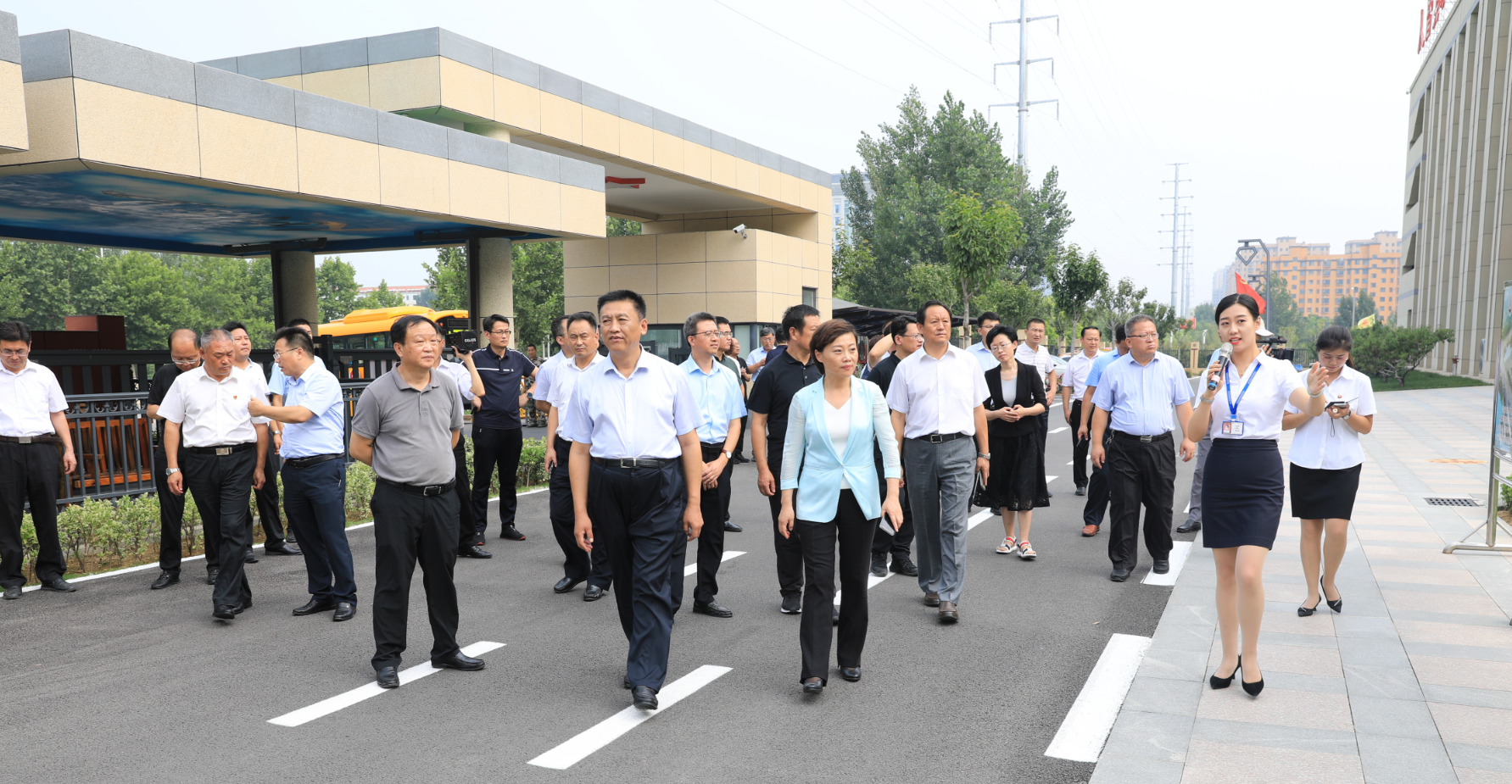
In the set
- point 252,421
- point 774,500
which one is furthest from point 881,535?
point 252,421

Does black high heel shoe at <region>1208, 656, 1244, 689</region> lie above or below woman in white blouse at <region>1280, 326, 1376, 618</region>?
below

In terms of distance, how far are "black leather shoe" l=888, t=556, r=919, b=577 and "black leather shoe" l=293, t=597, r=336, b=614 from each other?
3847 millimetres

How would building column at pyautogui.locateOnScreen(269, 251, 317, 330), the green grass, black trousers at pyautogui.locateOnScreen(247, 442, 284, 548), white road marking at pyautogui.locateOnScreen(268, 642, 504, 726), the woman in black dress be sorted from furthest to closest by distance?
1. the green grass
2. building column at pyautogui.locateOnScreen(269, 251, 317, 330)
3. black trousers at pyautogui.locateOnScreen(247, 442, 284, 548)
4. the woman in black dress
5. white road marking at pyautogui.locateOnScreen(268, 642, 504, 726)

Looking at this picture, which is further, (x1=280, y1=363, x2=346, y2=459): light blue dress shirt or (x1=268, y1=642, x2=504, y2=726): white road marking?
(x1=280, y1=363, x2=346, y2=459): light blue dress shirt

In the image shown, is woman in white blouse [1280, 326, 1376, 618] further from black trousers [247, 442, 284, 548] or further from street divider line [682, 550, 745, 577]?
black trousers [247, 442, 284, 548]

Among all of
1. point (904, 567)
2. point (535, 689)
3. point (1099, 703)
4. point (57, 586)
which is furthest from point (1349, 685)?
point (57, 586)

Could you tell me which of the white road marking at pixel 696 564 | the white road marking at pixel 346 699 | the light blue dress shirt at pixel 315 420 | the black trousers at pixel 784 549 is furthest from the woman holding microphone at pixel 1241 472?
the light blue dress shirt at pixel 315 420

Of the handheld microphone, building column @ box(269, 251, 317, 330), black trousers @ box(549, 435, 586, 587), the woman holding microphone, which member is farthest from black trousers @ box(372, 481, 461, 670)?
building column @ box(269, 251, 317, 330)

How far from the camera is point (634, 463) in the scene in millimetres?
4395

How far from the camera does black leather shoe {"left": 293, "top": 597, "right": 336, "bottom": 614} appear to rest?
5.96 metres

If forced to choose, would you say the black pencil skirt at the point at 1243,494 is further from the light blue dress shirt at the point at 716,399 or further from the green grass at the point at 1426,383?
the green grass at the point at 1426,383

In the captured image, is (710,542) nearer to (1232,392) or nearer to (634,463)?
(634,463)

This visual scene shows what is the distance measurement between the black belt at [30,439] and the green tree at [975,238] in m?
21.8

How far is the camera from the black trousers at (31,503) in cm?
639
